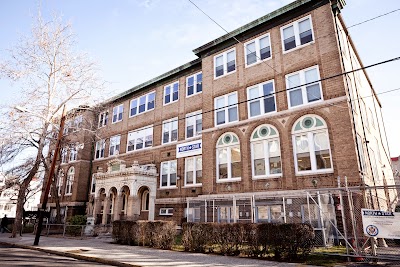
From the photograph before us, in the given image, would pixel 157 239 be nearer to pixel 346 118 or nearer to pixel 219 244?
pixel 219 244

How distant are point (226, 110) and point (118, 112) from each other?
15.8 meters

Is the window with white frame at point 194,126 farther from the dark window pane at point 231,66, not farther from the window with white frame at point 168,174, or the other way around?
the dark window pane at point 231,66

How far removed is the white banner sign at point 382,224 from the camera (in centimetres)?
873

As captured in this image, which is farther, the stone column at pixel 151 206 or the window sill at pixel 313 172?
the stone column at pixel 151 206

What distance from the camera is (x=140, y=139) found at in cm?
2777

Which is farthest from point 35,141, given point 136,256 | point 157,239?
point 136,256

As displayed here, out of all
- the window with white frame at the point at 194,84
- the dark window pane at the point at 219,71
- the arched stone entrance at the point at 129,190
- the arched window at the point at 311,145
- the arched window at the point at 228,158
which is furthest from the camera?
the window with white frame at the point at 194,84

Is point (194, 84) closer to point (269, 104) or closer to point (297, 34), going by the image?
point (269, 104)

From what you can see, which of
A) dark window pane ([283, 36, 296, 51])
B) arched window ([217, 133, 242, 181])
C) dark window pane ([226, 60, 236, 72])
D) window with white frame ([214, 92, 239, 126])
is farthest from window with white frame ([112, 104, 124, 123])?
dark window pane ([283, 36, 296, 51])

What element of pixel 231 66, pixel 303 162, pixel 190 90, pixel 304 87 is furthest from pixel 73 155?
pixel 304 87

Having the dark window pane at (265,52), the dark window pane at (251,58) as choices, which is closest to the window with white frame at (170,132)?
the dark window pane at (251,58)

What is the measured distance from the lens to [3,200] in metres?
62.9

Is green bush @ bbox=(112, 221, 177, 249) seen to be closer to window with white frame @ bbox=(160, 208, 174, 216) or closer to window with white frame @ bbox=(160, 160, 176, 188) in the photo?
window with white frame @ bbox=(160, 208, 174, 216)

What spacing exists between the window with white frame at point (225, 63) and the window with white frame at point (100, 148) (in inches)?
665
